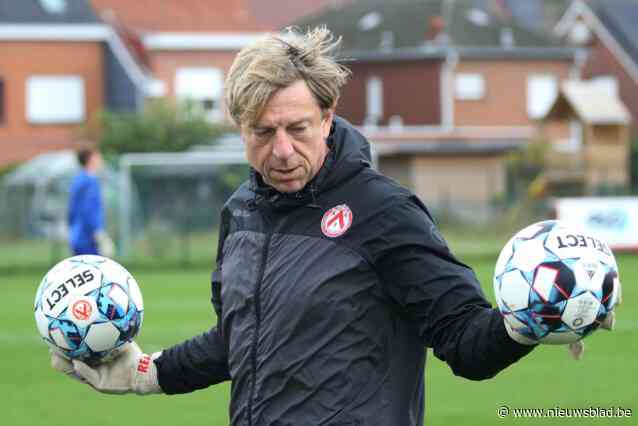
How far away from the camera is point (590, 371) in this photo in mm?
11609

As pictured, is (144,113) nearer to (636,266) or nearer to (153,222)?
(153,222)

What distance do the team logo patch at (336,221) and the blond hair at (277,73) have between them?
0.29m

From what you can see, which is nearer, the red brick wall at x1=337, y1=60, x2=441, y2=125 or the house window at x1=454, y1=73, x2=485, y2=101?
the red brick wall at x1=337, y1=60, x2=441, y2=125

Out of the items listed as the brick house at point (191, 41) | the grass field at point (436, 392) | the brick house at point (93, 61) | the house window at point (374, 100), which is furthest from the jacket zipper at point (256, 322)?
the house window at point (374, 100)

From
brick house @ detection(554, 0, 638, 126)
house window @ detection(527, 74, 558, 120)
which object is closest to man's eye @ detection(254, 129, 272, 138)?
house window @ detection(527, 74, 558, 120)

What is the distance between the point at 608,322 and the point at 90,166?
12.5 meters

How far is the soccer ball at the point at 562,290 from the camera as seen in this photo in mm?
3750

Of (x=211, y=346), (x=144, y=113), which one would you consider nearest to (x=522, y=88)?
(x=144, y=113)

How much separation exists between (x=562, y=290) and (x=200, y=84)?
141ft

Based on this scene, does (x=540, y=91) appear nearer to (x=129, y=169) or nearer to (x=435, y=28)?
(x=435, y=28)

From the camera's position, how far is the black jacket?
4000 mm

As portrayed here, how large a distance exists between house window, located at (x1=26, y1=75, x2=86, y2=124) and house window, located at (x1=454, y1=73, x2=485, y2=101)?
13.1 m

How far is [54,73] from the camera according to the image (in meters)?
43.4

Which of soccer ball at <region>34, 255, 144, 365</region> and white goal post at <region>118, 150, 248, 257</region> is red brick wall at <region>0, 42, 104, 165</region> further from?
soccer ball at <region>34, 255, 144, 365</region>
